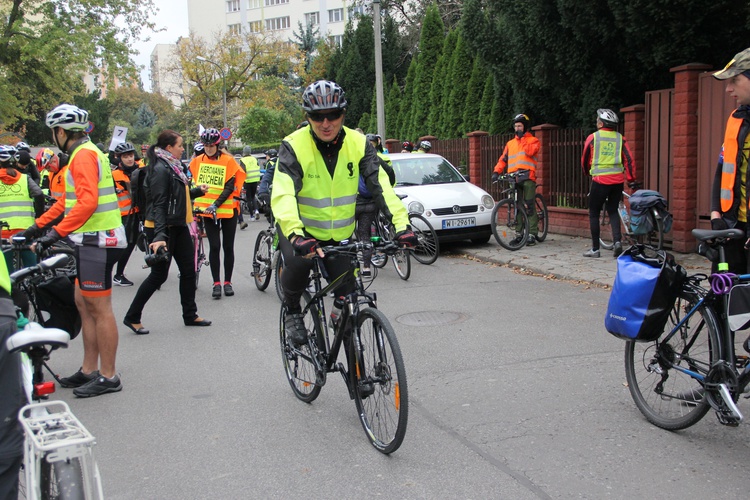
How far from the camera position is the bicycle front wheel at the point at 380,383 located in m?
4.00

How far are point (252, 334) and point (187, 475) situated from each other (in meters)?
3.40

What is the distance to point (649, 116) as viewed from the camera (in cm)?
1134

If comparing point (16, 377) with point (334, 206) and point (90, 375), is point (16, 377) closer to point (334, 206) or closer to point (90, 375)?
point (334, 206)

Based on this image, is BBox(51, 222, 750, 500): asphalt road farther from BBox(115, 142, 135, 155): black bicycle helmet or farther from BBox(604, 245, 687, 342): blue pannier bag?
BBox(115, 142, 135, 155): black bicycle helmet

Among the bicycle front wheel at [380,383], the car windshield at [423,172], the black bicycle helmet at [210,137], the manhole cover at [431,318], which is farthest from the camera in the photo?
the car windshield at [423,172]

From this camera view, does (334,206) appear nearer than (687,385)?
No

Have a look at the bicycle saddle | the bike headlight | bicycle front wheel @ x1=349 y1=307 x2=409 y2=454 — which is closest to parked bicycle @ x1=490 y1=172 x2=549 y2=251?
the bike headlight

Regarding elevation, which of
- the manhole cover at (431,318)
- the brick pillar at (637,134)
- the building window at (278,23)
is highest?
the building window at (278,23)

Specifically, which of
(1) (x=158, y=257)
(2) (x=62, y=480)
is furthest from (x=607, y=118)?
(2) (x=62, y=480)

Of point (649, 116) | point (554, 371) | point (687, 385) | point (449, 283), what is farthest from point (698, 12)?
point (687, 385)

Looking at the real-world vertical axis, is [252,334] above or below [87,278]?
below

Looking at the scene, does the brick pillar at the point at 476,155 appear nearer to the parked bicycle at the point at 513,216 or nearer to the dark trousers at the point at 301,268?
the parked bicycle at the point at 513,216

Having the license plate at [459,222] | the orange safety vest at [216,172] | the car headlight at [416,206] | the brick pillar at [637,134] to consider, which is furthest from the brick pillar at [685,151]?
the orange safety vest at [216,172]

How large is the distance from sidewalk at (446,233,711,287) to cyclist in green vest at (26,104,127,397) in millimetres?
5826
